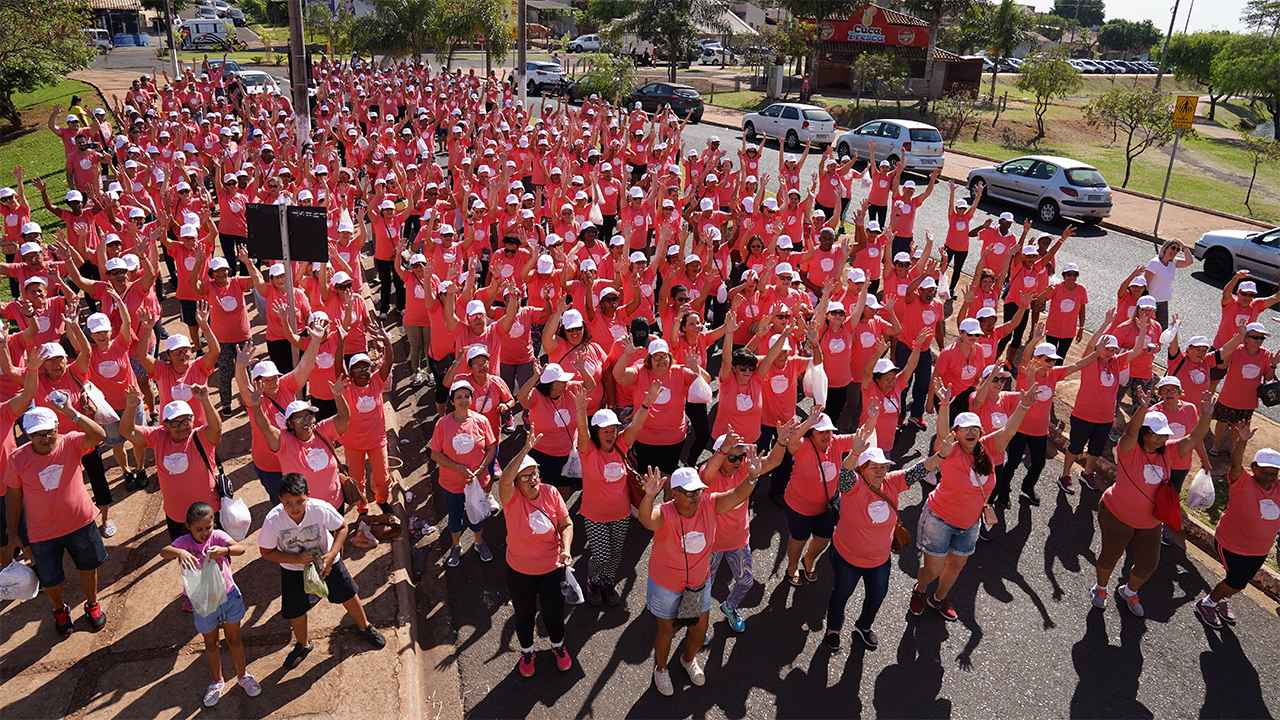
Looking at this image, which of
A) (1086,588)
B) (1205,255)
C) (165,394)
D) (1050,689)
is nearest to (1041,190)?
(1205,255)

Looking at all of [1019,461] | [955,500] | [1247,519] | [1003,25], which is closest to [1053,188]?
[1019,461]

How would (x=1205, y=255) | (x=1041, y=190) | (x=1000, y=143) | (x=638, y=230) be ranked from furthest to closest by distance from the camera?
(x=1000, y=143), (x=1041, y=190), (x=1205, y=255), (x=638, y=230)

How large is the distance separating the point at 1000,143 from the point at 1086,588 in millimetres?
30007

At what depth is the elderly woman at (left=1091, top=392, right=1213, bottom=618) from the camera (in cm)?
Result: 607

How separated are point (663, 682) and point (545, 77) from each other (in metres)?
34.7

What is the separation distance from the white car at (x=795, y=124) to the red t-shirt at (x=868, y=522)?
849 inches

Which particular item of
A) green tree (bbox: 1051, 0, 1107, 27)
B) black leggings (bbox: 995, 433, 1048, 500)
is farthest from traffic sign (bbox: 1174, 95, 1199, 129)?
green tree (bbox: 1051, 0, 1107, 27)

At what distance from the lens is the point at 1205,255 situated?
15547 millimetres

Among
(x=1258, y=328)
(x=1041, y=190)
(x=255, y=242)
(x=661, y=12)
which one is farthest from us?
(x=661, y=12)

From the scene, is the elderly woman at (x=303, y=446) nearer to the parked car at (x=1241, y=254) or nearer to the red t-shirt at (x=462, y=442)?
the red t-shirt at (x=462, y=442)

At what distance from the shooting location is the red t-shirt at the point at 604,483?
5.79m

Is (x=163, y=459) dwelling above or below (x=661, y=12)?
below

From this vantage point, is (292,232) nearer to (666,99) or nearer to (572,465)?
(572,465)

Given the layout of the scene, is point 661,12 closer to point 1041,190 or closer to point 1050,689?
point 1041,190
